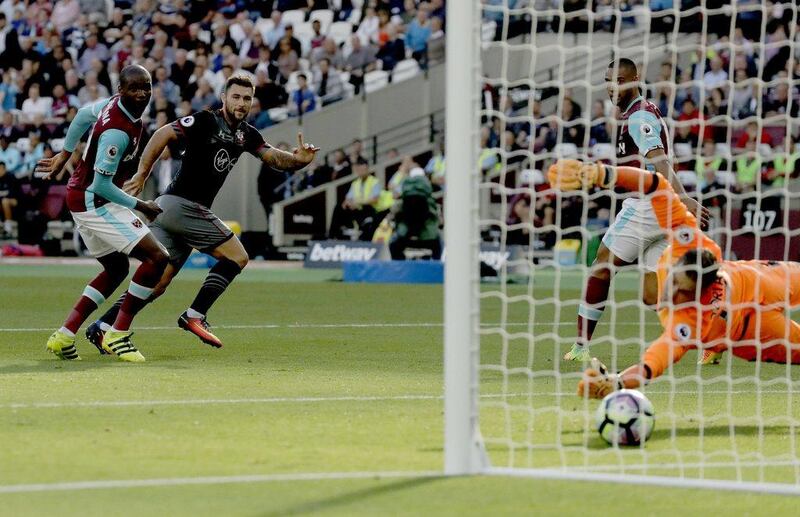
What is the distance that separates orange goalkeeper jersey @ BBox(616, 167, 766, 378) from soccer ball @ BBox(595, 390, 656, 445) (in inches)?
20.2

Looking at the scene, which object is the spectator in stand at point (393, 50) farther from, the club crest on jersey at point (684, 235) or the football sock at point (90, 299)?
the club crest on jersey at point (684, 235)

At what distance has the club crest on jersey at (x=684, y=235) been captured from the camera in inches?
298

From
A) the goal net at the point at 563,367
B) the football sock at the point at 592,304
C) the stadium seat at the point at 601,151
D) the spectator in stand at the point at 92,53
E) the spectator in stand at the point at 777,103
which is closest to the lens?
the goal net at the point at 563,367

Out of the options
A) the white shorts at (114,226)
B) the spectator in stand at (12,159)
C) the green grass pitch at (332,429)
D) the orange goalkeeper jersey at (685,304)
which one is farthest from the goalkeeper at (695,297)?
the spectator in stand at (12,159)

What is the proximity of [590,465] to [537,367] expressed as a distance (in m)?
4.05

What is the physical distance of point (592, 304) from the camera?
10.4 meters

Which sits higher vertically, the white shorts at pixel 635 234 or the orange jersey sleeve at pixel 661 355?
the white shorts at pixel 635 234

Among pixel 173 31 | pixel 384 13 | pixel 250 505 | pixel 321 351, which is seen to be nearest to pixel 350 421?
pixel 250 505

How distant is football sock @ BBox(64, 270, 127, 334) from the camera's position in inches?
399

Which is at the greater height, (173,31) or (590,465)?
(173,31)

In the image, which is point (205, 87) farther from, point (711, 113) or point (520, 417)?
point (520, 417)

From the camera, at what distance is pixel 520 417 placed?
298 inches

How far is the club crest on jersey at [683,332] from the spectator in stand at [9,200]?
21.3 meters

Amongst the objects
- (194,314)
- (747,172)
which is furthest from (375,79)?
(194,314)
